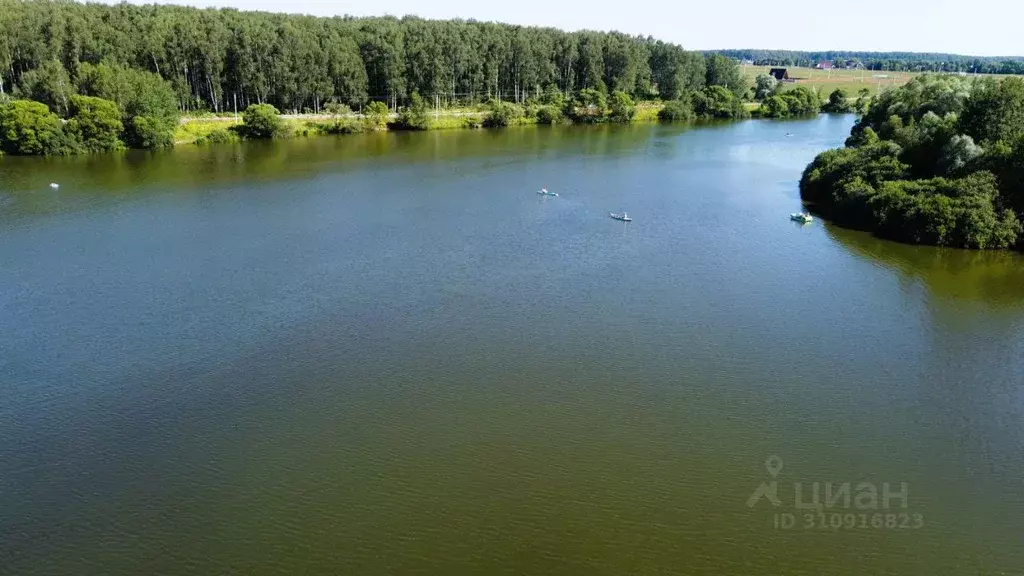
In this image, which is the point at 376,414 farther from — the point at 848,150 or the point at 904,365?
the point at 848,150

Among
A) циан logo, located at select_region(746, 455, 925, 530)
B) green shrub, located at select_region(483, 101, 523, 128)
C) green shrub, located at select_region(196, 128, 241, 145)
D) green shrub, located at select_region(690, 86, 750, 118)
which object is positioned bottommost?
циан logo, located at select_region(746, 455, 925, 530)

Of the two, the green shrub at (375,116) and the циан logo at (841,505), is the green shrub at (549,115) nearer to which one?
the green shrub at (375,116)

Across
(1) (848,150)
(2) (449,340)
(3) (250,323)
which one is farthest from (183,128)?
(1) (848,150)

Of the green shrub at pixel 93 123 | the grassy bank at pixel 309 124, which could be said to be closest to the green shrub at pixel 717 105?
the grassy bank at pixel 309 124

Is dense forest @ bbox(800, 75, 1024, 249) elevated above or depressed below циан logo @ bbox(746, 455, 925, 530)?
above

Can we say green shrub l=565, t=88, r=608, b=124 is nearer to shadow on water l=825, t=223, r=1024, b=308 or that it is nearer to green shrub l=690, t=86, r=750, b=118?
green shrub l=690, t=86, r=750, b=118

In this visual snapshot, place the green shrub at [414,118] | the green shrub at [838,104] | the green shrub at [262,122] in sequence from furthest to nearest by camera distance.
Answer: the green shrub at [838,104], the green shrub at [414,118], the green shrub at [262,122]

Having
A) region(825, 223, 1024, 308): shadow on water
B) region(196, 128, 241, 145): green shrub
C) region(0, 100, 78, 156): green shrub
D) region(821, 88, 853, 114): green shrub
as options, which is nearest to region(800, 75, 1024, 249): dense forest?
region(825, 223, 1024, 308): shadow on water
